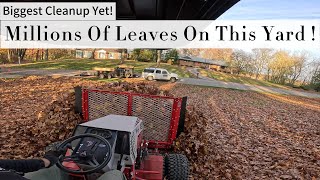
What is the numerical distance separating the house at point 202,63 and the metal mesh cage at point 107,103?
2320 centimetres

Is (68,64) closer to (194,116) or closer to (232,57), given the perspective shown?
(194,116)

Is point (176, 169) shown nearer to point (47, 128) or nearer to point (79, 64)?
point (47, 128)

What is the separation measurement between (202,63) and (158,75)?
22.6 ft

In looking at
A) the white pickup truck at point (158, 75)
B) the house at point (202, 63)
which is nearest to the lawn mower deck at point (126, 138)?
the white pickup truck at point (158, 75)

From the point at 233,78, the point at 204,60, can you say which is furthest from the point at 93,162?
the point at 233,78

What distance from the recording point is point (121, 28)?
843 centimetres

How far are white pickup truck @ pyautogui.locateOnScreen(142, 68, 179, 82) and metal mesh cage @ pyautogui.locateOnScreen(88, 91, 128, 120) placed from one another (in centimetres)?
1722

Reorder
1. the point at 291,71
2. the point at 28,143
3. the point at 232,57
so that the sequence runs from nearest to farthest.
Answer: the point at 28,143 < the point at 232,57 < the point at 291,71

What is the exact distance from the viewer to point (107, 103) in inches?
239

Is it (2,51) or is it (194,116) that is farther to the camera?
(2,51)

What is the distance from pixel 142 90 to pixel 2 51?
15.9 meters

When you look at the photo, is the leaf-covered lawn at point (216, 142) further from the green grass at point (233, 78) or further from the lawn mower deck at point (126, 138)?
the green grass at point (233, 78)

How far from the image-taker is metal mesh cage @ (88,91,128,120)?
6.04 meters

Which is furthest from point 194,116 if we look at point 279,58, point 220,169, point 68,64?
point 279,58
